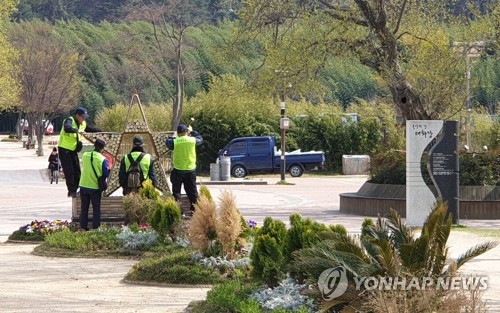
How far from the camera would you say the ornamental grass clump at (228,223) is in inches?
522

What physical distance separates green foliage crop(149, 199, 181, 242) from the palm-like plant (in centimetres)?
624

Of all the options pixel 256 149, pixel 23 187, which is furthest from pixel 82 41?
pixel 23 187

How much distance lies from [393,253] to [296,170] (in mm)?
42792

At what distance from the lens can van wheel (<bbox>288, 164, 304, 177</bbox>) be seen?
5194 cm

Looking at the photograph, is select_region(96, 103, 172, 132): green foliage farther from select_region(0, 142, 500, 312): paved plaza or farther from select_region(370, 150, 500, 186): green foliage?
select_region(370, 150, 500, 186): green foliage

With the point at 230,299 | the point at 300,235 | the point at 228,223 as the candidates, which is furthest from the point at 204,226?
the point at 230,299

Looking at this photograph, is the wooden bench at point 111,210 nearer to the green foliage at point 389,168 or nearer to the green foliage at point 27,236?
the green foliage at point 27,236

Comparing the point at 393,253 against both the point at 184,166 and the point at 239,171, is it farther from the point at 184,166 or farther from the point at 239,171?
the point at 239,171

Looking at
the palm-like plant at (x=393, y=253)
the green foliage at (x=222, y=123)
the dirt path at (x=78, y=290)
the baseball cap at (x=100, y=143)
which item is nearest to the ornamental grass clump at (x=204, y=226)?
the dirt path at (x=78, y=290)

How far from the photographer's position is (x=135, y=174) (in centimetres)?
1967

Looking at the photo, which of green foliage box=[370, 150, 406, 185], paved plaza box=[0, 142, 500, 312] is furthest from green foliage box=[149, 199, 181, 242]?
green foliage box=[370, 150, 406, 185]

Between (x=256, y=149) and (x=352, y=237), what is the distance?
42.3 meters

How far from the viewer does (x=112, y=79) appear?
92.9 meters

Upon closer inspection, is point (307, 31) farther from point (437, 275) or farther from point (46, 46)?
point (46, 46)
